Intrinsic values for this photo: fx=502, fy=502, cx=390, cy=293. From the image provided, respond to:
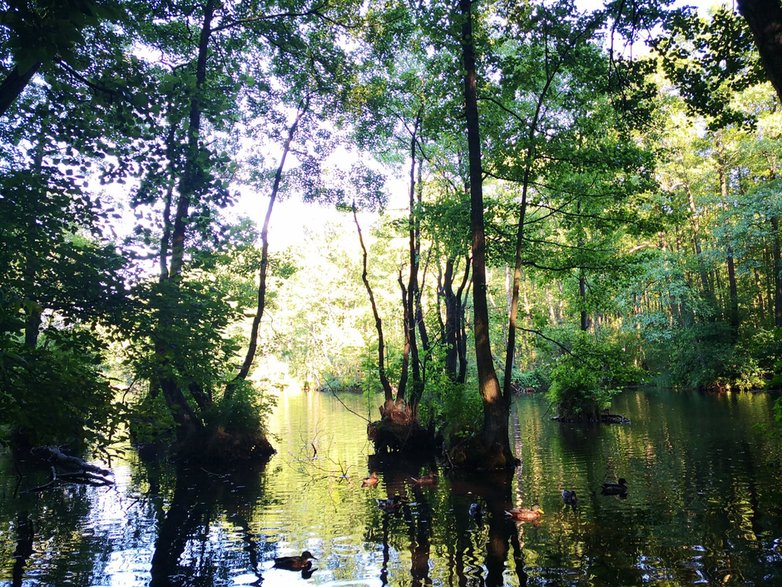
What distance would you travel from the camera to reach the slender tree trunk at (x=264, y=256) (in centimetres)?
1825

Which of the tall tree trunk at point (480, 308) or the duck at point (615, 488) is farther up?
the tall tree trunk at point (480, 308)

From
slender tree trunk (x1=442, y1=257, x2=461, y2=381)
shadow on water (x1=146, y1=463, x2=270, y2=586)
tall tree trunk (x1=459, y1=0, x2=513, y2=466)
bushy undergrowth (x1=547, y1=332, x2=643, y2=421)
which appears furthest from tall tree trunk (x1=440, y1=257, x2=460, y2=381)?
shadow on water (x1=146, y1=463, x2=270, y2=586)

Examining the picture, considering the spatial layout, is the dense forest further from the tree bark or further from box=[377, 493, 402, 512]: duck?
box=[377, 493, 402, 512]: duck

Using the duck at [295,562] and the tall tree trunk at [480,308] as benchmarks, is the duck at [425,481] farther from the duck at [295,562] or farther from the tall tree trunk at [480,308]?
the duck at [295,562]

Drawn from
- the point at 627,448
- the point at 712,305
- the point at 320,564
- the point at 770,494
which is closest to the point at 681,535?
the point at 770,494

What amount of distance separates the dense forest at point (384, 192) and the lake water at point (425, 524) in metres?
2.03

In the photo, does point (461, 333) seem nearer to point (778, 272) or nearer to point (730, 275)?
point (778, 272)

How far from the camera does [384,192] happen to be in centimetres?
2112

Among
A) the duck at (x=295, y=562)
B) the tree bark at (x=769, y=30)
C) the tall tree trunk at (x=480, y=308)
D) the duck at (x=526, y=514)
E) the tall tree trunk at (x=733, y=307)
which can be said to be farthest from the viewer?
the tall tree trunk at (x=733, y=307)

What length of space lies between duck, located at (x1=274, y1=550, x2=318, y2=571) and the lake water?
149 mm

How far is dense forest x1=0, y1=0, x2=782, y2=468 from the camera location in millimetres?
6398

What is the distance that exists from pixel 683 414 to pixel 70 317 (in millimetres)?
24309

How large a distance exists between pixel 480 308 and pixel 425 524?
20.3 feet

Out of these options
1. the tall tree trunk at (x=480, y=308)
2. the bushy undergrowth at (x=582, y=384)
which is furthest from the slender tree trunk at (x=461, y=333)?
the tall tree trunk at (x=480, y=308)
